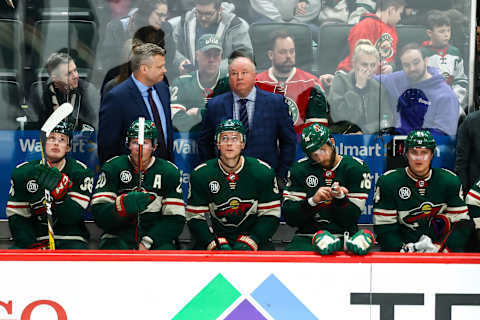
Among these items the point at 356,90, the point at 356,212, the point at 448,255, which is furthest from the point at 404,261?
the point at 356,90

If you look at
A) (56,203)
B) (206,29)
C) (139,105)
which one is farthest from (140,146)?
(206,29)

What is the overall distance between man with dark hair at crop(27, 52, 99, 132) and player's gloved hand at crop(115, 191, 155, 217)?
150 cm

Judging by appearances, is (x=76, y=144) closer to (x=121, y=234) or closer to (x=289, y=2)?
(x=121, y=234)

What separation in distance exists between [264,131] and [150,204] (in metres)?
1.30

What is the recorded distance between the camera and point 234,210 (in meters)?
4.63

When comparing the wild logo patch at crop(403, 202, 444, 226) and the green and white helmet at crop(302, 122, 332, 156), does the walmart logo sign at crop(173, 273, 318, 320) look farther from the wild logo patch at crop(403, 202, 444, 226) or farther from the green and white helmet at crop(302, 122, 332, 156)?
the wild logo patch at crop(403, 202, 444, 226)

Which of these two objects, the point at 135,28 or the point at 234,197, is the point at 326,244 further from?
the point at 135,28

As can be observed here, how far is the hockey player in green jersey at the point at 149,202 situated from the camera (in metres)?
4.54

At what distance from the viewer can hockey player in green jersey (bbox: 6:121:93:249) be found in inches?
182

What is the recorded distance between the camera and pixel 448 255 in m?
3.38

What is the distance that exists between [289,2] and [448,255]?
2979mm

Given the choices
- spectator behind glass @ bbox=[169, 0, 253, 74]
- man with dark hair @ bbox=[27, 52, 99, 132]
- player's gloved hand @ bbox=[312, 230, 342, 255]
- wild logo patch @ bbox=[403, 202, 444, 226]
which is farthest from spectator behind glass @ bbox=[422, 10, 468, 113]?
man with dark hair @ bbox=[27, 52, 99, 132]

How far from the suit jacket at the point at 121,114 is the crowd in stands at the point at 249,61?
0.02 m

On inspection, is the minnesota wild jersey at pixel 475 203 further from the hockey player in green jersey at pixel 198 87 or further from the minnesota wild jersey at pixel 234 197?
the hockey player in green jersey at pixel 198 87
